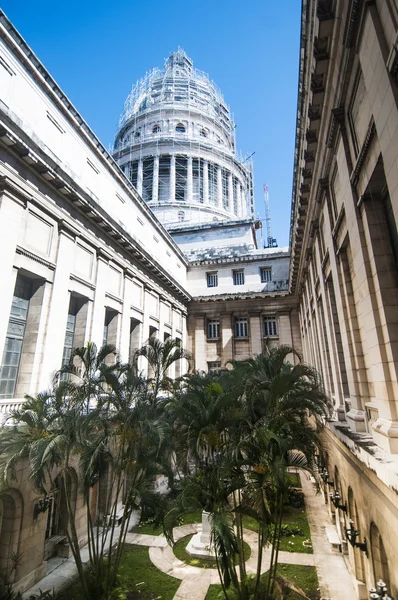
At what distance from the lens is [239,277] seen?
34.6 metres

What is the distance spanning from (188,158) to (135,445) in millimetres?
50638

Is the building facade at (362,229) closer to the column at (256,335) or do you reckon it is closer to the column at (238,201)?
the column at (256,335)

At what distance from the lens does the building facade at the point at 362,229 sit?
22.4 feet

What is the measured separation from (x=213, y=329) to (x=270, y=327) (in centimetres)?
538

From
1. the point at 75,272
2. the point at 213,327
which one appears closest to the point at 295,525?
the point at 75,272

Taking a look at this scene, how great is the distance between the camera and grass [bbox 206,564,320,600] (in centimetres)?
981

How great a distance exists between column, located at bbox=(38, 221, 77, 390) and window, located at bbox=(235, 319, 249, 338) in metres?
20.1

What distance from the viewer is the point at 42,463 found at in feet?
27.9

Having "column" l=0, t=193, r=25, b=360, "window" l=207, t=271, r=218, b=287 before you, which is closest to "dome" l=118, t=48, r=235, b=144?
"window" l=207, t=271, r=218, b=287

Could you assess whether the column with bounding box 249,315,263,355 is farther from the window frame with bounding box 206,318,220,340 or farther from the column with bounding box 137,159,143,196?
the column with bounding box 137,159,143,196

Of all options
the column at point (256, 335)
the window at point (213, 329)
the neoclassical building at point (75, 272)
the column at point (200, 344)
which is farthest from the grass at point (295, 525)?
the window at point (213, 329)

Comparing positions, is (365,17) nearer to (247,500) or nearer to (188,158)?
(247,500)

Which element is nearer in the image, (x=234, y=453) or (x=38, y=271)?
(x=234, y=453)

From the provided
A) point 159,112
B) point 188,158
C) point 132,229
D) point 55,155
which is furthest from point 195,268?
point 159,112
